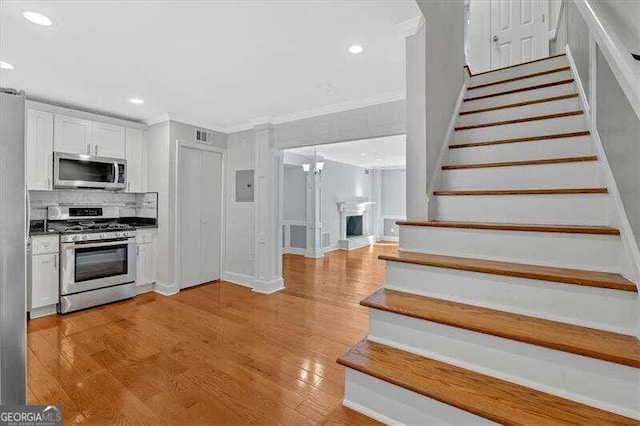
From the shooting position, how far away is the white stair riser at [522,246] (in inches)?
53.5

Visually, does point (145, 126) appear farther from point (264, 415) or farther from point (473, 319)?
point (473, 319)

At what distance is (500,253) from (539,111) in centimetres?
152

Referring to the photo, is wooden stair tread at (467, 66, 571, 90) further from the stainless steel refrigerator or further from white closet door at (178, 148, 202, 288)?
white closet door at (178, 148, 202, 288)

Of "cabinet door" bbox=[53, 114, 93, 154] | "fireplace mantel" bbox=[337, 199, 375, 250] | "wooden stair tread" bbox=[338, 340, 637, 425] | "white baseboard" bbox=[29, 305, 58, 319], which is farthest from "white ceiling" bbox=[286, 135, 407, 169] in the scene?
"white baseboard" bbox=[29, 305, 58, 319]

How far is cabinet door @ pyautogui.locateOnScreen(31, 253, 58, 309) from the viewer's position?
3270 millimetres

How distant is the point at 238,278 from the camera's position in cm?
477

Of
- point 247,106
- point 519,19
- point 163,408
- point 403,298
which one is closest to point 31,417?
point 163,408

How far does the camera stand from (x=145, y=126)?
444 cm

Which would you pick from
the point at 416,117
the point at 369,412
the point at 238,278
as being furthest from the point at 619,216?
the point at 238,278

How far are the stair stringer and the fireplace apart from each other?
281 inches

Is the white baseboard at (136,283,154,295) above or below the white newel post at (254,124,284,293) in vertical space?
below

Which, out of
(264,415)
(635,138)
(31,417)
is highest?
(635,138)

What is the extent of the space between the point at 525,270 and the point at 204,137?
4511mm

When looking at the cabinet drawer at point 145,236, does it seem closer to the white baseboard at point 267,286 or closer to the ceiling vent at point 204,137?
the ceiling vent at point 204,137
